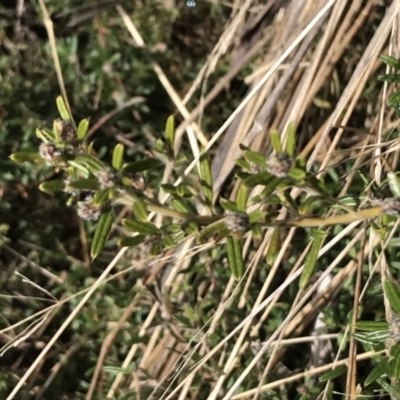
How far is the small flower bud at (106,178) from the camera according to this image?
0.69 m

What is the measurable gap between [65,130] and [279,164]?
0.28m

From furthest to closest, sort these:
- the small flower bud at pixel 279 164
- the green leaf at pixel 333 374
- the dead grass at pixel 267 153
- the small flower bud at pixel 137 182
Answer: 1. the dead grass at pixel 267 153
2. the green leaf at pixel 333 374
3. the small flower bud at pixel 137 182
4. the small flower bud at pixel 279 164

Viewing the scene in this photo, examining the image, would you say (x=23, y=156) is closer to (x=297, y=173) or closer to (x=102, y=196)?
(x=102, y=196)

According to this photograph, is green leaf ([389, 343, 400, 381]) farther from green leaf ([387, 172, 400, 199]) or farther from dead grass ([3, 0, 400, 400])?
dead grass ([3, 0, 400, 400])

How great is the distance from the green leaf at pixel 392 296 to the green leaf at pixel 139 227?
0.32 m

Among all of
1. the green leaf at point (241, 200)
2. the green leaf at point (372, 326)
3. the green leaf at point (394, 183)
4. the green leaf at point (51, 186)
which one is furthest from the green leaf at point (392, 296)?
the green leaf at point (51, 186)

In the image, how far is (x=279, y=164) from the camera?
2.14 ft

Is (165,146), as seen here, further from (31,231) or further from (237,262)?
(31,231)

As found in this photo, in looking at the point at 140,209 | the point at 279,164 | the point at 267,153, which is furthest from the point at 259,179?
the point at 267,153

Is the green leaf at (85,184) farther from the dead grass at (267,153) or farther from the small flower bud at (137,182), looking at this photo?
the dead grass at (267,153)

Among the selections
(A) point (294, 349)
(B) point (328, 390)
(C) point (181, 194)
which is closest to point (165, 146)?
(C) point (181, 194)

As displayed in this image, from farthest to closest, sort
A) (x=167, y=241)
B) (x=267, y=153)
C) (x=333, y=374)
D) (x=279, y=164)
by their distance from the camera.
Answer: (x=267, y=153)
(x=333, y=374)
(x=167, y=241)
(x=279, y=164)

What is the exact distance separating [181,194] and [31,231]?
793mm

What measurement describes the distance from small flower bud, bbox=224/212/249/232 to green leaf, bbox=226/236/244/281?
0.05 meters
